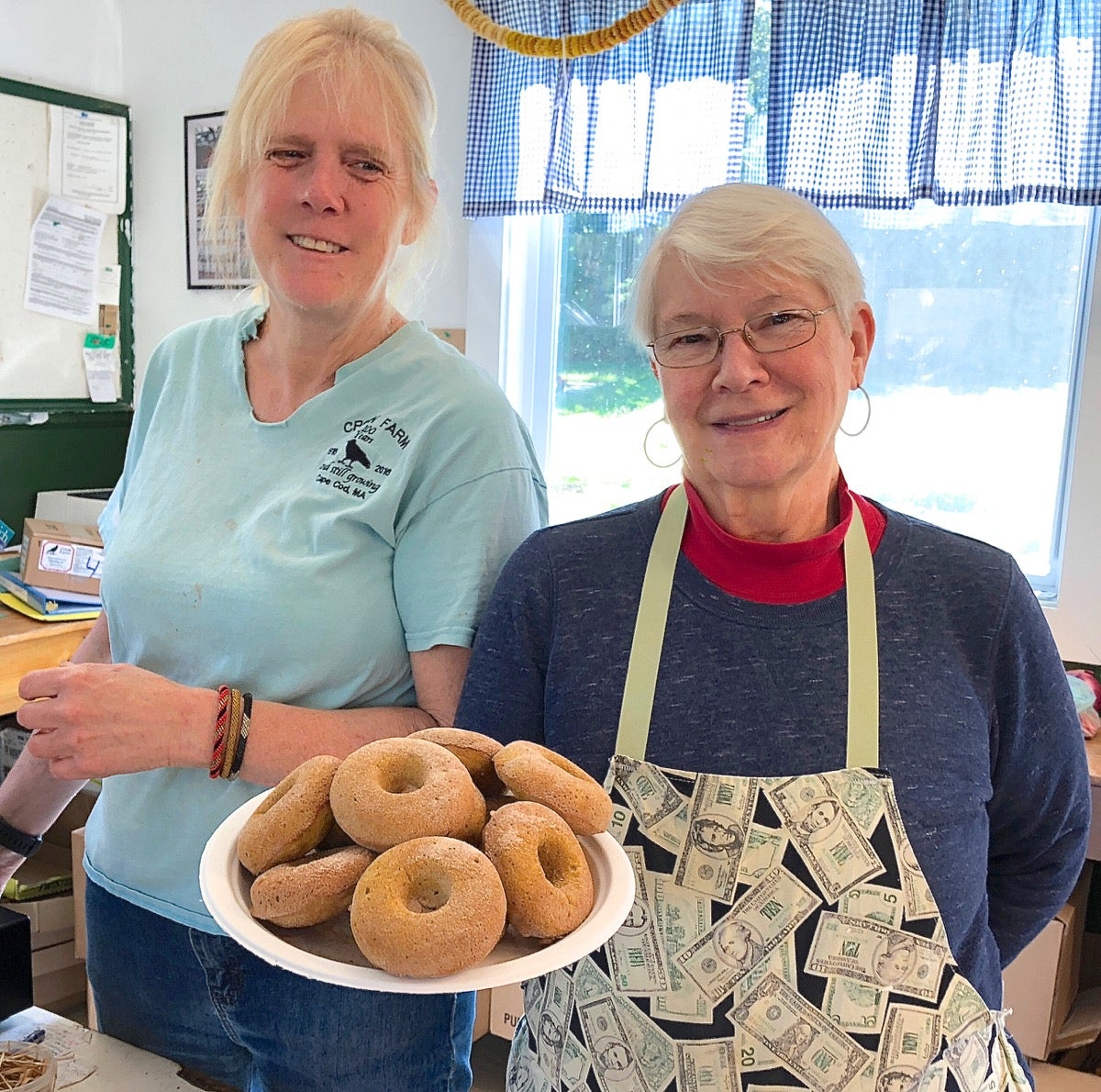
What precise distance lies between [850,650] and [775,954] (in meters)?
0.30

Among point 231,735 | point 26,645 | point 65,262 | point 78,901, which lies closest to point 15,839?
point 231,735

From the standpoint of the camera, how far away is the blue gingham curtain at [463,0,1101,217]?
1879 mm

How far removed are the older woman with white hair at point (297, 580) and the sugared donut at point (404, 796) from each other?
0.27 m

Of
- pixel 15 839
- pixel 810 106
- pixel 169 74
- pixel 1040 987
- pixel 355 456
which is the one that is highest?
pixel 169 74

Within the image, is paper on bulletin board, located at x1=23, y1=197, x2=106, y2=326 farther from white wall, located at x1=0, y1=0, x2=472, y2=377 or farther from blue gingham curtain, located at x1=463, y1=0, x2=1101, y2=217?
blue gingham curtain, located at x1=463, y1=0, x2=1101, y2=217

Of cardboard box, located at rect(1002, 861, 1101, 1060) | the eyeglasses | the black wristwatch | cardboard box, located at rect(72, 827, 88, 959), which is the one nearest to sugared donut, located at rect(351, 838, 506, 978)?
the eyeglasses

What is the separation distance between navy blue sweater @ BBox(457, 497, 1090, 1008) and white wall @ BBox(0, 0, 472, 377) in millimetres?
1628

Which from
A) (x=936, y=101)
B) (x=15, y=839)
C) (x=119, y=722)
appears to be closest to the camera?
(x=119, y=722)

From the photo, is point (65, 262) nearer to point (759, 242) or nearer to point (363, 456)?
point (363, 456)

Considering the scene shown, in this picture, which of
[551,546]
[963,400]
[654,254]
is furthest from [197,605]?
[963,400]

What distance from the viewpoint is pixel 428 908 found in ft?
2.09

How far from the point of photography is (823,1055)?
953 millimetres

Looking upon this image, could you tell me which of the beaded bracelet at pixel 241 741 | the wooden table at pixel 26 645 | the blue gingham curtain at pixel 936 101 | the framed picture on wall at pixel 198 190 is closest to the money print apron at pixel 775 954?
the beaded bracelet at pixel 241 741

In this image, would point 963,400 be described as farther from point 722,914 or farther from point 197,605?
point 197,605
